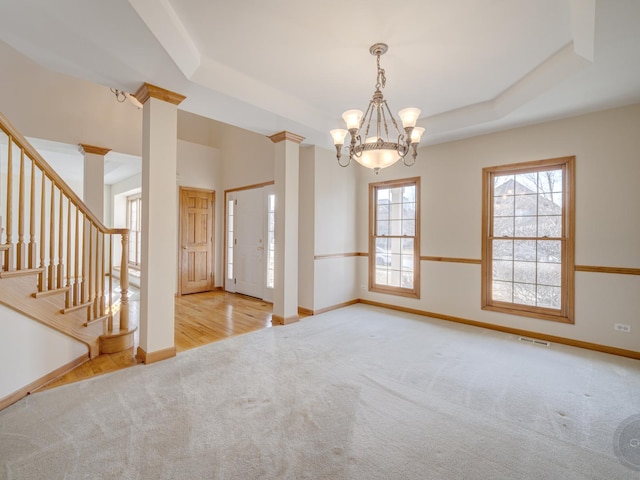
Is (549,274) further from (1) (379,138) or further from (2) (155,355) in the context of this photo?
(2) (155,355)

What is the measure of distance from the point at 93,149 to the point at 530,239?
6282 millimetres

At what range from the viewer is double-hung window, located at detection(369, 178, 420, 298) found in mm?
4863

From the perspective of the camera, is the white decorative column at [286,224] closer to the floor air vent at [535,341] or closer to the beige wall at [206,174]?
the beige wall at [206,174]

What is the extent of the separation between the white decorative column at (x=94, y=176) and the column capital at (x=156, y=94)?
2.35 m

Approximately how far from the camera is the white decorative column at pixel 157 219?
9.36 feet

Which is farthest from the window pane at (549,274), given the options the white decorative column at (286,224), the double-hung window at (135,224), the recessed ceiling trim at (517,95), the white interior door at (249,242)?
the double-hung window at (135,224)

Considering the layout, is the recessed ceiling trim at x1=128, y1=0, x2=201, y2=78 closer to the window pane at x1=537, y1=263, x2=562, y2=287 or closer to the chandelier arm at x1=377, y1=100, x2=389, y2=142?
the chandelier arm at x1=377, y1=100, x2=389, y2=142

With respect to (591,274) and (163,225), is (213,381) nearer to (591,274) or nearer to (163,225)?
(163,225)

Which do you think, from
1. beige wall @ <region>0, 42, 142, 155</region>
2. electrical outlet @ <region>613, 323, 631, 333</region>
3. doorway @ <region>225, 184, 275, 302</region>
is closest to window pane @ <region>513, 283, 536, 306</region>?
electrical outlet @ <region>613, 323, 631, 333</region>

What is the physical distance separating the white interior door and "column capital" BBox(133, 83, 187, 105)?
280 centimetres

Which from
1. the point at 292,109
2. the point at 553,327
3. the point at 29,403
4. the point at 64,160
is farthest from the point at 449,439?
the point at 64,160

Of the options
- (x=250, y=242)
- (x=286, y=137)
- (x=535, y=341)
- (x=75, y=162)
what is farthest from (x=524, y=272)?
(x=75, y=162)

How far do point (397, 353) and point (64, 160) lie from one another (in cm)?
685

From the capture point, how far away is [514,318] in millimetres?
3939
